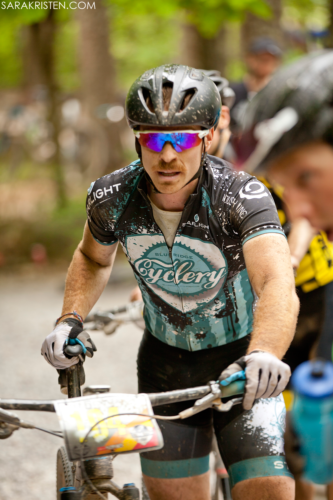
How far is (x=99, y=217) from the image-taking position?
2.82m

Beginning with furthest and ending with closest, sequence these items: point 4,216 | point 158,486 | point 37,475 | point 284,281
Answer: point 4,216 → point 37,475 → point 158,486 → point 284,281

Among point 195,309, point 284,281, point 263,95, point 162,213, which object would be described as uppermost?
point 263,95

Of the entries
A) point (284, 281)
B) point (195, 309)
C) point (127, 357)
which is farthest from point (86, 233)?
point (127, 357)

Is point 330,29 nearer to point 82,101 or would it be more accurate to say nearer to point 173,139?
point 173,139

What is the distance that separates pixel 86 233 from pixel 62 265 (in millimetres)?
7135

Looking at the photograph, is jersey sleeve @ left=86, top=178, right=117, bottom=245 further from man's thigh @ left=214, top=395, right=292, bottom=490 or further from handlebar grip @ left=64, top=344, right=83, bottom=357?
man's thigh @ left=214, top=395, right=292, bottom=490

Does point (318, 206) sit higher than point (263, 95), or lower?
lower

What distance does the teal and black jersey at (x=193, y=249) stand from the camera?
8.57 feet

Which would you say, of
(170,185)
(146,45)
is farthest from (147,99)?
(146,45)

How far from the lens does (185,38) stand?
10508 mm

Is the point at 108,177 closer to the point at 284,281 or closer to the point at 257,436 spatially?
the point at 284,281

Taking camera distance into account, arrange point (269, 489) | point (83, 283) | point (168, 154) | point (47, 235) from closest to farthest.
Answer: point (269, 489) < point (168, 154) < point (83, 283) < point (47, 235)

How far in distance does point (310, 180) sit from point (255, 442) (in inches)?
62.1

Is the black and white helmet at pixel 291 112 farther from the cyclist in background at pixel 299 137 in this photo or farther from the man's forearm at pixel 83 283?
the man's forearm at pixel 83 283
